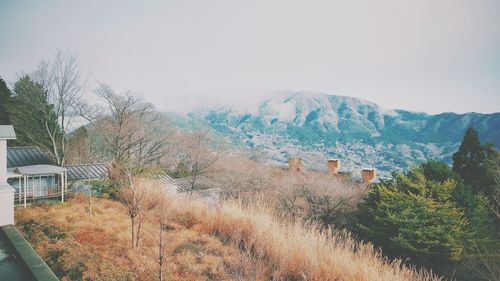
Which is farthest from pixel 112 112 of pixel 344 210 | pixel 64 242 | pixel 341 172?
pixel 341 172

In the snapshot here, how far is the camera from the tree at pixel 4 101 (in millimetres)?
19577

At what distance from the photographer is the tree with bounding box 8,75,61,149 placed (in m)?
18.1

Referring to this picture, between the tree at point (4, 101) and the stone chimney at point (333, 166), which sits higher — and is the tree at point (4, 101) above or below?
above

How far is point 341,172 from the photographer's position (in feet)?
80.9

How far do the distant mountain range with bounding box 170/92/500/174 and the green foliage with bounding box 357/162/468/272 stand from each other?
15.4 meters

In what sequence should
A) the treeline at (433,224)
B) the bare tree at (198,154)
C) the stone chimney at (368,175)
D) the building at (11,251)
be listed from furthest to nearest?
the bare tree at (198,154), the stone chimney at (368,175), the treeline at (433,224), the building at (11,251)

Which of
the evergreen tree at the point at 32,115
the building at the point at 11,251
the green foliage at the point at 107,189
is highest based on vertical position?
the evergreen tree at the point at 32,115

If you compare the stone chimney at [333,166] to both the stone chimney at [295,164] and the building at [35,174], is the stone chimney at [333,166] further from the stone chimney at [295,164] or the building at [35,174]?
the building at [35,174]

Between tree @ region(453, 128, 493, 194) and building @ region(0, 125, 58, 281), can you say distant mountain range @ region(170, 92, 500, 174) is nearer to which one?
tree @ region(453, 128, 493, 194)

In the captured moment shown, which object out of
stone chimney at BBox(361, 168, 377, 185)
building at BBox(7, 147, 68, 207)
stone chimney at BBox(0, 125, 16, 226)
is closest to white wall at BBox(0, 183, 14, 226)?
stone chimney at BBox(0, 125, 16, 226)

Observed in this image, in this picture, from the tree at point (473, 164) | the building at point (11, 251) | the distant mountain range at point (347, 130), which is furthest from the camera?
the distant mountain range at point (347, 130)

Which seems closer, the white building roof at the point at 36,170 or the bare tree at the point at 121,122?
the white building roof at the point at 36,170

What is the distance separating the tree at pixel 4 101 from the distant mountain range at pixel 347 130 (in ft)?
82.5

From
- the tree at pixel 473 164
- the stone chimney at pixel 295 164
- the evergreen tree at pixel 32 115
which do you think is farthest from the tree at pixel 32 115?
the tree at pixel 473 164
